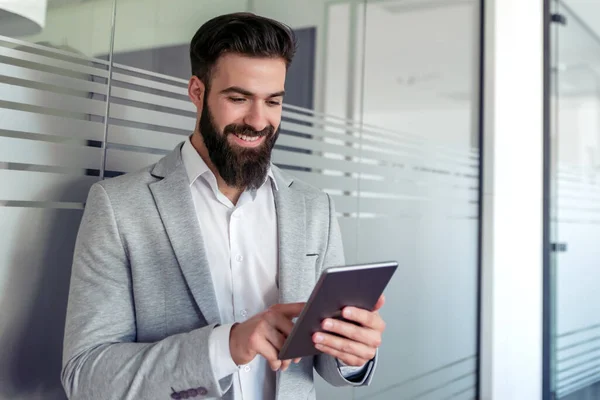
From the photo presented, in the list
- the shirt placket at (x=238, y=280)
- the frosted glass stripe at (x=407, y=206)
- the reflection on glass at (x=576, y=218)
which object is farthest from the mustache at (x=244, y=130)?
the reflection on glass at (x=576, y=218)

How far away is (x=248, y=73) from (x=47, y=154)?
640 millimetres

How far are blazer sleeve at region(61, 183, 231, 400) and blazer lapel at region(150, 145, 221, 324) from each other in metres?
0.14

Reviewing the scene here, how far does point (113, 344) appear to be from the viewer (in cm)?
152

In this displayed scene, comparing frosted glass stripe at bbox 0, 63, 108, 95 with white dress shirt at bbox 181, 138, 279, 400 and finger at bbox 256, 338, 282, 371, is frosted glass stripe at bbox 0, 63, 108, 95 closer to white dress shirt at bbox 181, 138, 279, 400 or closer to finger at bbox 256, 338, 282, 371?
white dress shirt at bbox 181, 138, 279, 400

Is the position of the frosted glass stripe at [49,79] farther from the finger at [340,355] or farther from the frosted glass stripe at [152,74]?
the finger at [340,355]

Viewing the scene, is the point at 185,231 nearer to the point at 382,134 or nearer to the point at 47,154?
the point at 47,154

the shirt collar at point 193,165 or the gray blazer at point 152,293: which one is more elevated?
the shirt collar at point 193,165

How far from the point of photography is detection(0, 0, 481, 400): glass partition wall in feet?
5.94

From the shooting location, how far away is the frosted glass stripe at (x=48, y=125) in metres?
1.75

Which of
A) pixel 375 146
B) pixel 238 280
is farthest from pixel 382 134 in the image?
pixel 238 280

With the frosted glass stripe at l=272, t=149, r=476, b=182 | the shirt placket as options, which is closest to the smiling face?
the shirt placket

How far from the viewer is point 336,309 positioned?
1.41 meters

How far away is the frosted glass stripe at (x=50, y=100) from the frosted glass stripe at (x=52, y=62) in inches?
3.2

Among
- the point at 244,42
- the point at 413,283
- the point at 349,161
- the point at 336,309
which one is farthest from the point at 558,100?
the point at 336,309
